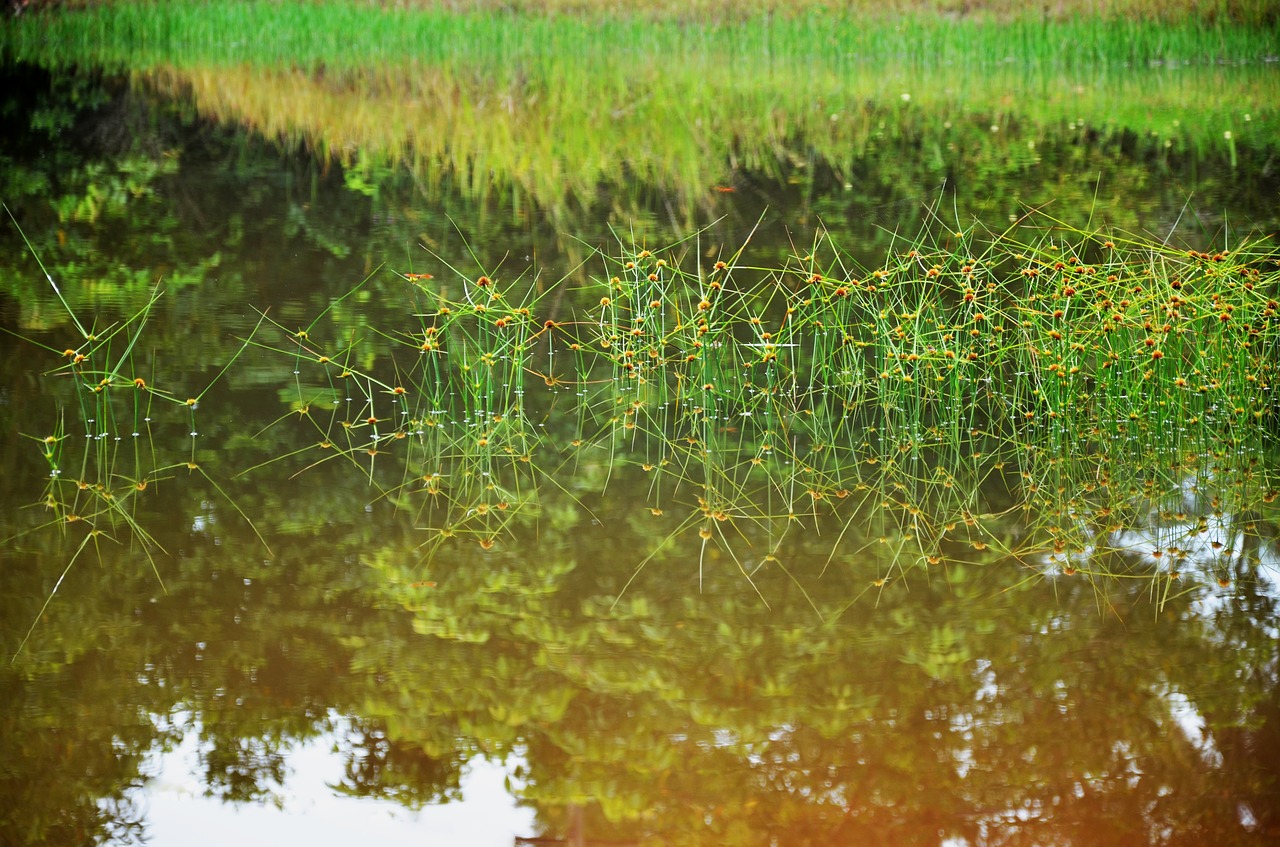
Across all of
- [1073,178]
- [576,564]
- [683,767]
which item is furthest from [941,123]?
[683,767]

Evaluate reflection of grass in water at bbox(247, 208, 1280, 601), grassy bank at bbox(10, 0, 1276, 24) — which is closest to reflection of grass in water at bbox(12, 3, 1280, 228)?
grassy bank at bbox(10, 0, 1276, 24)

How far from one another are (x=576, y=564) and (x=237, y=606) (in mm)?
577

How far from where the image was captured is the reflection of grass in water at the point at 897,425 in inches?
94.3

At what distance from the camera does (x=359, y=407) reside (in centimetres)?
314

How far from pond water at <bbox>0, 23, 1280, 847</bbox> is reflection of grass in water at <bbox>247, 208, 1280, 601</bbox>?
0.02m

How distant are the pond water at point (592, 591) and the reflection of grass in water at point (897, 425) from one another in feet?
0.05

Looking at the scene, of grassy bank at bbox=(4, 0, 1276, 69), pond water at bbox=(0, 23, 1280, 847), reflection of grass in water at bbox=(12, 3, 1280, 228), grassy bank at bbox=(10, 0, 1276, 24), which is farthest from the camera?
grassy bank at bbox=(4, 0, 1276, 69)

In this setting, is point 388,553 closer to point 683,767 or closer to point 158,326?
point 683,767

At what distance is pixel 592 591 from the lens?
2031 mm

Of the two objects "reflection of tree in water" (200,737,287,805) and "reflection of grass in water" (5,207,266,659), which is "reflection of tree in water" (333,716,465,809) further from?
"reflection of grass in water" (5,207,266,659)

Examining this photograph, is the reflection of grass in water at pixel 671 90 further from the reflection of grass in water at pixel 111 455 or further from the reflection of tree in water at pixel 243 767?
the reflection of tree in water at pixel 243 767

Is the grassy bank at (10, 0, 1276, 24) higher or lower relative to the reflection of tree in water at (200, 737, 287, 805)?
higher

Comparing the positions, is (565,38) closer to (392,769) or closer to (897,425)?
(897,425)

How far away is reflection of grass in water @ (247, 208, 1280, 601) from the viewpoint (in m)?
2.40
